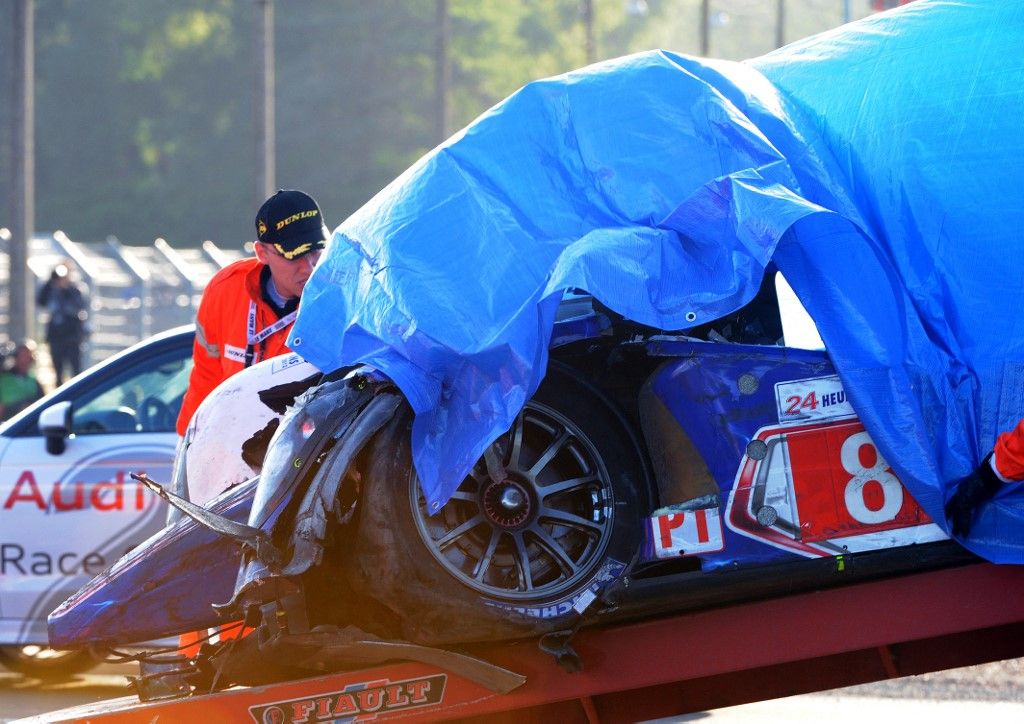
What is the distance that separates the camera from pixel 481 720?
13.5 ft

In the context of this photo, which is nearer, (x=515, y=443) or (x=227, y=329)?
(x=515, y=443)

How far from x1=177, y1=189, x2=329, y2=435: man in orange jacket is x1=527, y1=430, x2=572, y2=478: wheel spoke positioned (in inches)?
59.1

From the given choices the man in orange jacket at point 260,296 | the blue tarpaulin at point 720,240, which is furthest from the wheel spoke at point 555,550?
the man in orange jacket at point 260,296

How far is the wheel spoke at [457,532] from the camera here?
4008mm

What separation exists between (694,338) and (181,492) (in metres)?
1.75

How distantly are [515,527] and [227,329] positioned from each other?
181cm

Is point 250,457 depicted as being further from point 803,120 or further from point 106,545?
point 106,545

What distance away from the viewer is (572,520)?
408 centimetres

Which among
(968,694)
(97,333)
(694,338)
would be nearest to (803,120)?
(694,338)

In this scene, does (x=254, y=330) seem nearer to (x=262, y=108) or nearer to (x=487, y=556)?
(x=487, y=556)

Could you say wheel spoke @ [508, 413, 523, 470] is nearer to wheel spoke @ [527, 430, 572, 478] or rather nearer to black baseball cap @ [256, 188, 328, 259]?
wheel spoke @ [527, 430, 572, 478]

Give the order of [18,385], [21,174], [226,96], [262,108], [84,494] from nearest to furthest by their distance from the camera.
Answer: [84,494], [18,385], [21,174], [262,108], [226,96]

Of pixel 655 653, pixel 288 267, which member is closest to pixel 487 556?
pixel 655 653

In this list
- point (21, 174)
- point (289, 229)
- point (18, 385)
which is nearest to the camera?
point (289, 229)
